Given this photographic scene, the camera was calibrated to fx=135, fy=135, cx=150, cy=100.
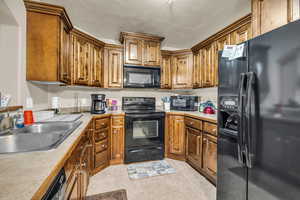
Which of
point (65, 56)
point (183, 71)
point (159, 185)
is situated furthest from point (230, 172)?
point (65, 56)

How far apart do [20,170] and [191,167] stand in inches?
93.2

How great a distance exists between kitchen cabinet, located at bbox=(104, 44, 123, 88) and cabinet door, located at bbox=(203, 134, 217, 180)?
1.84 m

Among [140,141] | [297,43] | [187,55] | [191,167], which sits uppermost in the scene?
[187,55]

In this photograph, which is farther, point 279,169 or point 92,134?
point 92,134

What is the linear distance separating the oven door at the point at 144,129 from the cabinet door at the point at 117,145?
0.09 meters

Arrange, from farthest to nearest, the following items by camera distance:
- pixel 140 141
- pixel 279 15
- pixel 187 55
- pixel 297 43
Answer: pixel 187 55 → pixel 140 141 → pixel 279 15 → pixel 297 43

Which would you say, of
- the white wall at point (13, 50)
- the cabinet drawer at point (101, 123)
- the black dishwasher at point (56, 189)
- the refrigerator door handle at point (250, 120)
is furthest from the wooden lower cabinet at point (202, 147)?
the white wall at point (13, 50)

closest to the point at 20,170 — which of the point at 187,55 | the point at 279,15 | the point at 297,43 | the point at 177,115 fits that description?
the point at 297,43

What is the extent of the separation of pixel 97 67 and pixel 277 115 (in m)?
2.54

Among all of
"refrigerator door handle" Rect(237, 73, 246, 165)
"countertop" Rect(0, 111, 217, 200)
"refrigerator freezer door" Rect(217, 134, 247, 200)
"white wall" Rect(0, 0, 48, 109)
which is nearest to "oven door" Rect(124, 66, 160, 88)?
"white wall" Rect(0, 0, 48, 109)

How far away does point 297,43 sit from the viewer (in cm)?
76

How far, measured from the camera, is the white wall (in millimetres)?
1436

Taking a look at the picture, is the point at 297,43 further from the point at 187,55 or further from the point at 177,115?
the point at 187,55

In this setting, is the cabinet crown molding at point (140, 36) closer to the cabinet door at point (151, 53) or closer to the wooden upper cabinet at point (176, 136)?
the cabinet door at point (151, 53)
